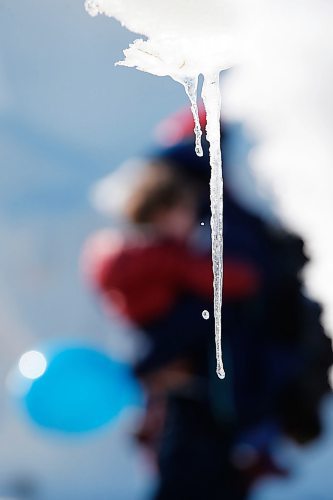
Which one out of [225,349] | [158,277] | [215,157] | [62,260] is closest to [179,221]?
[158,277]

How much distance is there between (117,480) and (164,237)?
20.1 inches

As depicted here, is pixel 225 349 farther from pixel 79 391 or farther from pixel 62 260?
pixel 62 260

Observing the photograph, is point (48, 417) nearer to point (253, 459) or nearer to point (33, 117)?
point (253, 459)

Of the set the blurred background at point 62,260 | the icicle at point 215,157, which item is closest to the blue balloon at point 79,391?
the blurred background at point 62,260

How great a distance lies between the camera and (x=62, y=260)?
158cm

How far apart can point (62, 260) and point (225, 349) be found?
0.51 metres

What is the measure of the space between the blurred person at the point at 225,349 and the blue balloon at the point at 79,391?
0.13ft

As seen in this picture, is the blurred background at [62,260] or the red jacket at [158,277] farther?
the blurred background at [62,260]

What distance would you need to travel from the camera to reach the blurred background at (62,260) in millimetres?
1341

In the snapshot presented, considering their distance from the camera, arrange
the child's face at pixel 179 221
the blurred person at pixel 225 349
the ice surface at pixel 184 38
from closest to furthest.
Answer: the ice surface at pixel 184 38 < the blurred person at pixel 225 349 < the child's face at pixel 179 221

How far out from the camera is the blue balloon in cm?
122

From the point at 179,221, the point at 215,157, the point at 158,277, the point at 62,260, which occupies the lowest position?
the point at 215,157

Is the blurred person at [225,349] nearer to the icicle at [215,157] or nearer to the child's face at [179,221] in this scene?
the child's face at [179,221]

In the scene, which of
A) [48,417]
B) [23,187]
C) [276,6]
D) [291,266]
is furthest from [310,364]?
[276,6]
